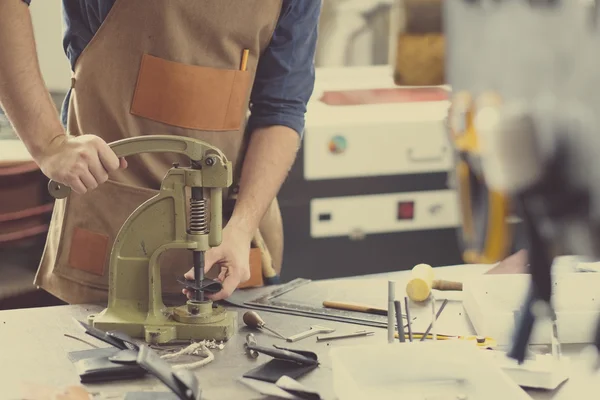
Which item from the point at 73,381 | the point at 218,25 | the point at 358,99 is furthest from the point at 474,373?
the point at 358,99

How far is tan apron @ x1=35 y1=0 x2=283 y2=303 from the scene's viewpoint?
163cm

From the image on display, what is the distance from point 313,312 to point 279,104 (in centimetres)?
45

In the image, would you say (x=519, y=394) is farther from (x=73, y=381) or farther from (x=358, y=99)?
(x=358, y=99)

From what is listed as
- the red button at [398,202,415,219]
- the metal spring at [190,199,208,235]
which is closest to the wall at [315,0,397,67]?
the red button at [398,202,415,219]

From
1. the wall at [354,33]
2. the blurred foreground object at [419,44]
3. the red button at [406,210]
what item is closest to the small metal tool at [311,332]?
the blurred foreground object at [419,44]

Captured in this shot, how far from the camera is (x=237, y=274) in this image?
62.7 inches

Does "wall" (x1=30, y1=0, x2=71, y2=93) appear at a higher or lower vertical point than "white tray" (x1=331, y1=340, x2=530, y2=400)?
higher

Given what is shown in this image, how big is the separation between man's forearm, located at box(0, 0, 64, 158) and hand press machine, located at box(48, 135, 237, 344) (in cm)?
18

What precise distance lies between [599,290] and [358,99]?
5.38ft

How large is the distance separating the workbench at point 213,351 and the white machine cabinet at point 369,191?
42.3 inches

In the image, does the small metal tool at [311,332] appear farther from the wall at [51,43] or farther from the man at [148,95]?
the wall at [51,43]

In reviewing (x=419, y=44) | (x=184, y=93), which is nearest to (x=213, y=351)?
(x=184, y=93)

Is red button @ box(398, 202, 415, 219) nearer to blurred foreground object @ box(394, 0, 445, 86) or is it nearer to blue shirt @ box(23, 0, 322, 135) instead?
blue shirt @ box(23, 0, 322, 135)

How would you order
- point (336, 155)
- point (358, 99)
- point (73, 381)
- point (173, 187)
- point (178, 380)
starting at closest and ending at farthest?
point (178, 380) → point (73, 381) → point (173, 187) → point (336, 155) → point (358, 99)
